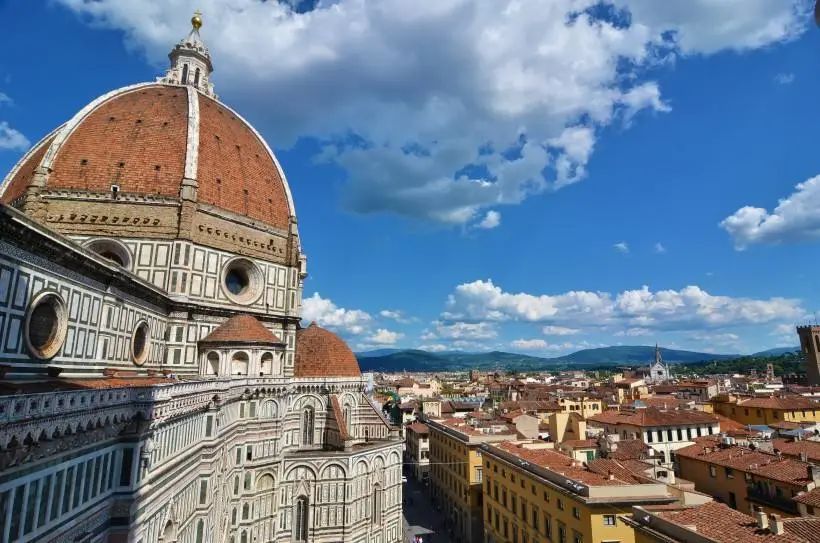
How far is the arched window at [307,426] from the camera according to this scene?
3472 cm

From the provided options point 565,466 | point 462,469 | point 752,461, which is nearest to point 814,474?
point 752,461

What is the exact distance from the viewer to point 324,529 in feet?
103

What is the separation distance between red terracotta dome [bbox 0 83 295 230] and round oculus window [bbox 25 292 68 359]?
1483 centimetres

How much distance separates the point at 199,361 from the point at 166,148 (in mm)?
13527

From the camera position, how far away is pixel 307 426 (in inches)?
1379

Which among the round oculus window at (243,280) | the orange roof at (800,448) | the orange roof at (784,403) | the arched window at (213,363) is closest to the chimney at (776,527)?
the orange roof at (800,448)

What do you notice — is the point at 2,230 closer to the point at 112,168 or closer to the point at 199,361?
the point at 199,361

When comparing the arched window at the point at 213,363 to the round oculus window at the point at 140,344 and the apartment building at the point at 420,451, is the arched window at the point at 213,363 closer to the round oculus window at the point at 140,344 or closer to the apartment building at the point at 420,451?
the round oculus window at the point at 140,344

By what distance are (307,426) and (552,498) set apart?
17.1m

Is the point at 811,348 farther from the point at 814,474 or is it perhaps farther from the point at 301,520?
the point at 301,520

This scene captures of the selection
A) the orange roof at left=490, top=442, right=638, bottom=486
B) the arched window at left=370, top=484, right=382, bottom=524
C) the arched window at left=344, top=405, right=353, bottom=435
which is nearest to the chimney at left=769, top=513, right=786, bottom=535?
the orange roof at left=490, top=442, right=638, bottom=486

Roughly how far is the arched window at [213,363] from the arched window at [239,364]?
873mm

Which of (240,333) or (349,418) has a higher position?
(240,333)

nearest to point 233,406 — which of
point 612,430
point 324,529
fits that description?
point 324,529
